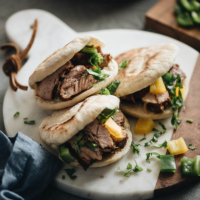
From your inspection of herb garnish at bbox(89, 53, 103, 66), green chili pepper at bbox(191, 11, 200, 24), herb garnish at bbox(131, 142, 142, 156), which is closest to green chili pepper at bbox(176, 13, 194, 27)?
green chili pepper at bbox(191, 11, 200, 24)

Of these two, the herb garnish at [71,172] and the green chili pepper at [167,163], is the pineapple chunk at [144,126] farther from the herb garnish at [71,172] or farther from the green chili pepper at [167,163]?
the herb garnish at [71,172]

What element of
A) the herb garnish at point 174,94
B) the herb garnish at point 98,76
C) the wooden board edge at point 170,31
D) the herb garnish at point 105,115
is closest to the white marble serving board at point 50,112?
the herb garnish at point 174,94

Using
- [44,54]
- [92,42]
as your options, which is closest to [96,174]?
[92,42]

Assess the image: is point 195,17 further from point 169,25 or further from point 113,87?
point 113,87

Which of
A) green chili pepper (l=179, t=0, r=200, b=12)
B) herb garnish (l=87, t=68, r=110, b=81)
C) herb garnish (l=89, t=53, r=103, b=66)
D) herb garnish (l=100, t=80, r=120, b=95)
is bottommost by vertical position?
herb garnish (l=100, t=80, r=120, b=95)

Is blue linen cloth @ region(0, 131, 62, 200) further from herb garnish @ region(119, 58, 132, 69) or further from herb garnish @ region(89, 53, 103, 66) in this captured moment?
herb garnish @ region(119, 58, 132, 69)
